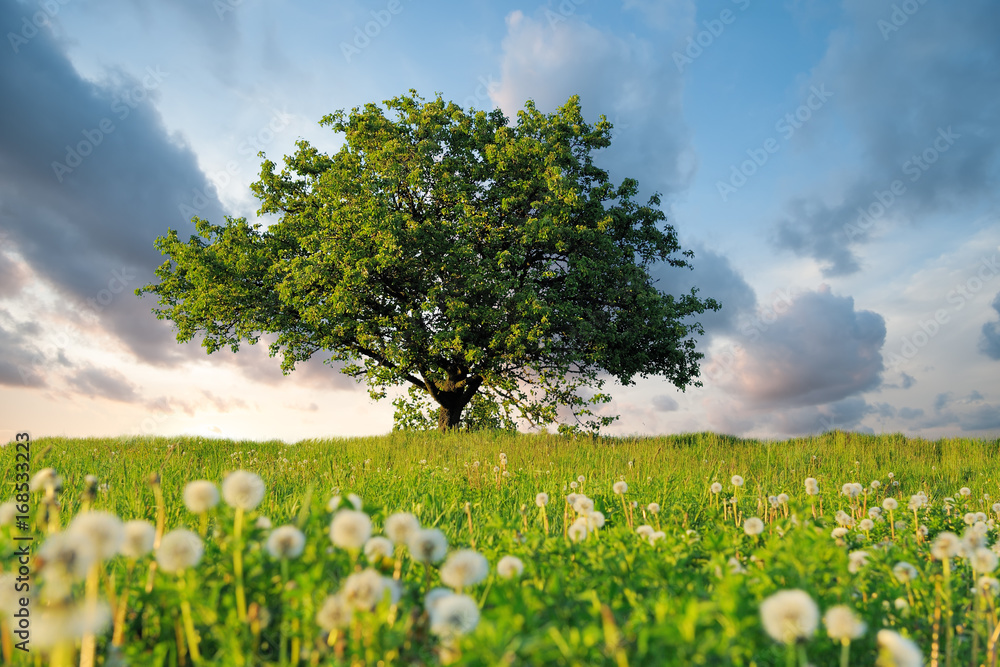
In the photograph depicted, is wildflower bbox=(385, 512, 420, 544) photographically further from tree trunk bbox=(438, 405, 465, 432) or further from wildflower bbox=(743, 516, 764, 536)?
tree trunk bbox=(438, 405, 465, 432)

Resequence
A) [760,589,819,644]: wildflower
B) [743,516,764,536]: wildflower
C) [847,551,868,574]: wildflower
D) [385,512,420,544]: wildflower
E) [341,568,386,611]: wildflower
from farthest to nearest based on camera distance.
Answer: [743,516,764,536]: wildflower, [847,551,868,574]: wildflower, [385,512,420,544]: wildflower, [341,568,386,611]: wildflower, [760,589,819,644]: wildflower

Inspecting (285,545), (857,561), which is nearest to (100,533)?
(285,545)

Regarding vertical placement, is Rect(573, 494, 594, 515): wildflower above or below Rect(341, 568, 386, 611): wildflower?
above

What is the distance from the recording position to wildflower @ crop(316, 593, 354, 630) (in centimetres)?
166

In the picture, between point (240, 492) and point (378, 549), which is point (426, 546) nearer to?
point (378, 549)

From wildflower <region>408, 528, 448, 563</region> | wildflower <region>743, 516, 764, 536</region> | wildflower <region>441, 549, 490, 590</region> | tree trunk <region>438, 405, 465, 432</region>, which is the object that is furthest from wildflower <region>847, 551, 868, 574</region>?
tree trunk <region>438, 405, 465, 432</region>

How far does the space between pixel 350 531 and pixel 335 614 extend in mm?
270

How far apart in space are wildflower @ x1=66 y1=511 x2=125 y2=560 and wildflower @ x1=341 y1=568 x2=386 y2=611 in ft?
2.26

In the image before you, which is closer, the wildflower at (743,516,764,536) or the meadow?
the meadow

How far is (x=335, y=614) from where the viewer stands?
1680mm

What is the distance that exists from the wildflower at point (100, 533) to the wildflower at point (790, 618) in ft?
6.19

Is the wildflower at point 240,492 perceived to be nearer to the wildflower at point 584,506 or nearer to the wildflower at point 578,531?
the wildflower at point 578,531

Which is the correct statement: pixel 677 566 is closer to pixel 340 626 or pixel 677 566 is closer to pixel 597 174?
pixel 340 626

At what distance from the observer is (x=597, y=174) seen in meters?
20.0
